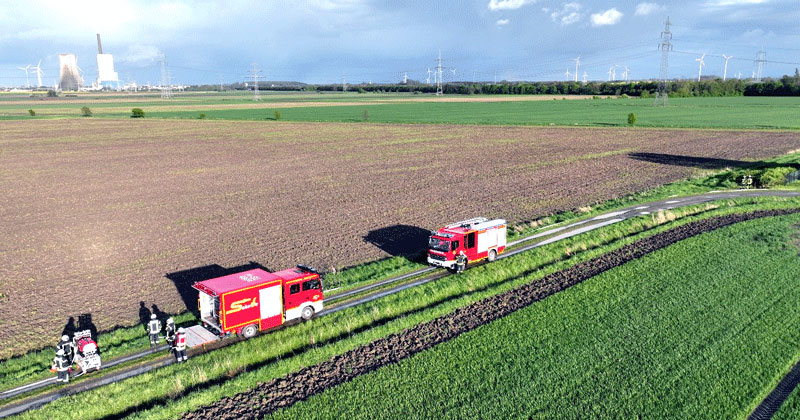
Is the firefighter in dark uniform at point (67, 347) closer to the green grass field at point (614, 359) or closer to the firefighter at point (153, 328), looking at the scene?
the firefighter at point (153, 328)

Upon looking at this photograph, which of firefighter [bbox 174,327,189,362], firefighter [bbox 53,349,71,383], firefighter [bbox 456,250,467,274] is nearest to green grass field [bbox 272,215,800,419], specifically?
firefighter [bbox 456,250,467,274]

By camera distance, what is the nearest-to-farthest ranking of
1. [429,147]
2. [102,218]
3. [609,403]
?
1. [609,403]
2. [102,218]
3. [429,147]

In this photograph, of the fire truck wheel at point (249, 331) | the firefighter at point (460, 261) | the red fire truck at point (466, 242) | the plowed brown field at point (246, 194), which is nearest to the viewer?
the fire truck wheel at point (249, 331)

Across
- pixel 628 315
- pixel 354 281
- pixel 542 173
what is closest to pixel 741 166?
pixel 542 173

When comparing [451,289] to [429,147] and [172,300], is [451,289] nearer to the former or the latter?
[172,300]

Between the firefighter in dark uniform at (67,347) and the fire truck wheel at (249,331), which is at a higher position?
the firefighter in dark uniform at (67,347)

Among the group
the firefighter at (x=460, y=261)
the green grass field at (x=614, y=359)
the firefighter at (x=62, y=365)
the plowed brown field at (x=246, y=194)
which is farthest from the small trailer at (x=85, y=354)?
the firefighter at (x=460, y=261)

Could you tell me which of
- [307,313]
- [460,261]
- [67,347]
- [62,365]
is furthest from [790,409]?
[67,347]

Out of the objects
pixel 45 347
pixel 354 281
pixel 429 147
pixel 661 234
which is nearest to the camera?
pixel 45 347
